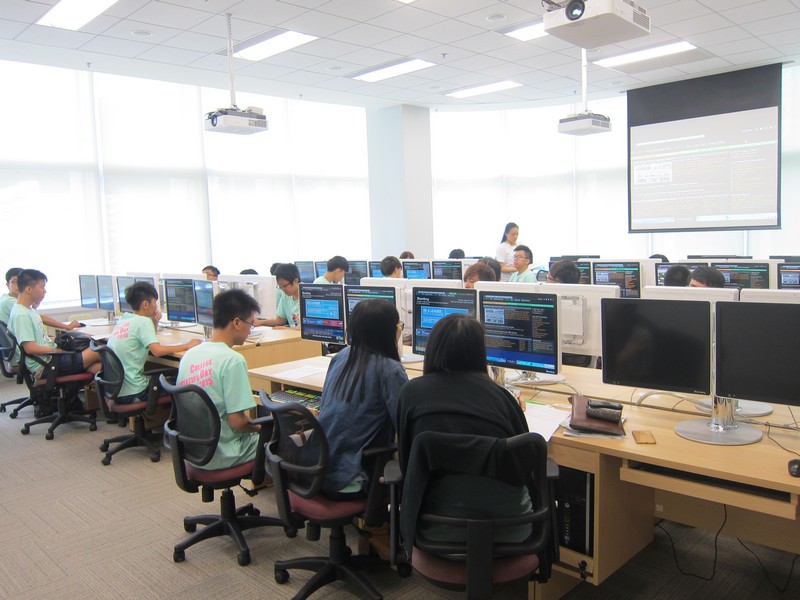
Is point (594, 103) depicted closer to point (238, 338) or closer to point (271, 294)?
point (271, 294)

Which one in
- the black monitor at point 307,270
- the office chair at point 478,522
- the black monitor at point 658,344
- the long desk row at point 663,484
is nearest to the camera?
the office chair at point 478,522

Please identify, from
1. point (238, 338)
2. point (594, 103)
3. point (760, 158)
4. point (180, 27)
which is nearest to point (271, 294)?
point (238, 338)

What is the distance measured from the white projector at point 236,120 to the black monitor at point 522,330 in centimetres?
352

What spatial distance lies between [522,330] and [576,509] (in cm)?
87

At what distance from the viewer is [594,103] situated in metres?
10.0

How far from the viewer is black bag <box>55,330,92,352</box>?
5098mm

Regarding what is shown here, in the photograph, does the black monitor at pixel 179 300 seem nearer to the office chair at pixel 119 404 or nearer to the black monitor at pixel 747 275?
the office chair at pixel 119 404

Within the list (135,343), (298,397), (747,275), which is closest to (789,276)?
(747,275)

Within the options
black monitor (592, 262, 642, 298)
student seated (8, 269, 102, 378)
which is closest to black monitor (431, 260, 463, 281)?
black monitor (592, 262, 642, 298)

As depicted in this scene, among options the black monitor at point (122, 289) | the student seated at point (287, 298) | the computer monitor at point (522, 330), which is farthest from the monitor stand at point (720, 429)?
the black monitor at point (122, 289)

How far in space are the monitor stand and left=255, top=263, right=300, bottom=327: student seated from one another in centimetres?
343

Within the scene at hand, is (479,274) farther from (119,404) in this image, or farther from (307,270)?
(307,270)

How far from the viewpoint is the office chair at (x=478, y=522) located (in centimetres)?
171

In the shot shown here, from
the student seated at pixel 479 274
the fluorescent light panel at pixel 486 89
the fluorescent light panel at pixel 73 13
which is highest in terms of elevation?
the fluorescent light panel at pixel 486 89
